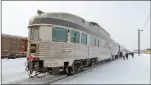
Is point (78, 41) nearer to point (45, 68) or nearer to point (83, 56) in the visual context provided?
point (83, 56)

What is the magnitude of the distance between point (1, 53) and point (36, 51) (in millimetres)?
15714

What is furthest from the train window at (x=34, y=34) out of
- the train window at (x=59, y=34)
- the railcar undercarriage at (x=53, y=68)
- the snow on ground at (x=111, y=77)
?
the snow on ground at (x=111, y=77)

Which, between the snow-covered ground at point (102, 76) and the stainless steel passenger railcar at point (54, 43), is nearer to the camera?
the snow-covered ground at point (102, 76)

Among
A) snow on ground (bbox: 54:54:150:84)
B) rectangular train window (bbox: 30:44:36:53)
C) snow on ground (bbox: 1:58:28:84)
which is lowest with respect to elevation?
snow on ground (bbox: 54:54:150:84)

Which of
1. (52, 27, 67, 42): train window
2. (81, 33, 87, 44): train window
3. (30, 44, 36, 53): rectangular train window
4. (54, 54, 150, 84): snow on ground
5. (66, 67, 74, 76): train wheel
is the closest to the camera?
(54, 54, 150, 84): snow on ground

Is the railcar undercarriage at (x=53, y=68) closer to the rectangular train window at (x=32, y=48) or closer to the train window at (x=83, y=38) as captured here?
the rectangular train window at (x=32, y=48)

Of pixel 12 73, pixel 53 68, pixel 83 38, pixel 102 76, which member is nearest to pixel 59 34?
pixel 53 68

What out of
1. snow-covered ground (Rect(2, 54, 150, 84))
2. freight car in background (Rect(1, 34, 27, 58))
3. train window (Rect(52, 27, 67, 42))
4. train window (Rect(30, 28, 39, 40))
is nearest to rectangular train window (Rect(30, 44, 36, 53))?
train window (Rect(30, 28, 39, 40))

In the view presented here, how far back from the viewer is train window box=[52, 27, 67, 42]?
9.84 meters

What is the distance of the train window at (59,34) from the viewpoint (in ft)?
32.3

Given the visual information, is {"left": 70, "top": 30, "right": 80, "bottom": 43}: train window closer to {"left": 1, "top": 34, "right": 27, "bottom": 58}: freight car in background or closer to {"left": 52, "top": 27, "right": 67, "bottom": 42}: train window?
{"left": 52, "top": 27, "right": 67, "bottom": 42}: train window

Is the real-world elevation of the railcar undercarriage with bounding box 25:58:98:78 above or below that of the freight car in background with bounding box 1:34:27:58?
below

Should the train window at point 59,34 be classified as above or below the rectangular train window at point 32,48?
above

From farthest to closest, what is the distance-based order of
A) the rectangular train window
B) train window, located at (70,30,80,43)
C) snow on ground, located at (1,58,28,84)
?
train window, located at (70,30,80,43) → snow on ground, located at (1,58,28,84) → the rectangular train window
